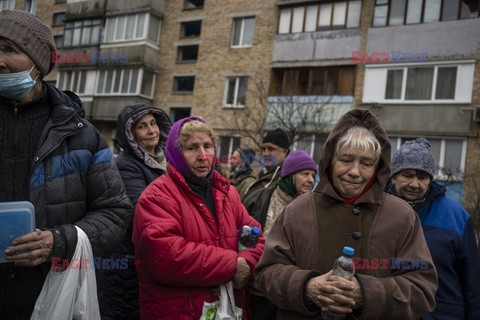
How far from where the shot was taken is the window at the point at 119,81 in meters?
25.0

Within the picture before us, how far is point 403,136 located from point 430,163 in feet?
51.2

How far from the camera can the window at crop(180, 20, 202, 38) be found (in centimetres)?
2523

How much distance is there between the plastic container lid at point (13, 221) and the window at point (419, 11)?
18966 millimetres

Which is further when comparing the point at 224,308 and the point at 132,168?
the point at 132,168

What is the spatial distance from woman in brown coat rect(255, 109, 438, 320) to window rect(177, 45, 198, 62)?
2359 centimetres

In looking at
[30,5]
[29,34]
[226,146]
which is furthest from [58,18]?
[29,34]

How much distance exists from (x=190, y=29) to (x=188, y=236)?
80.1 ft

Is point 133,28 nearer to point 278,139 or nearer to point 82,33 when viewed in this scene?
point 82,33

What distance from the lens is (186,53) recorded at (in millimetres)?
25500

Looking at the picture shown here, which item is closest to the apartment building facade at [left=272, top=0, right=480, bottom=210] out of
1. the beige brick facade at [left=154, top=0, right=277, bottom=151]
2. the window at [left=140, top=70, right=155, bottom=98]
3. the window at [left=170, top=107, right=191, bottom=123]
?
the beige brick facade at [left=154, top=0, right=277, bottom=151]

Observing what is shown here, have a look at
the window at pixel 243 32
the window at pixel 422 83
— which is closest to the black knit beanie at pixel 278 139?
the window at pixel 422 83

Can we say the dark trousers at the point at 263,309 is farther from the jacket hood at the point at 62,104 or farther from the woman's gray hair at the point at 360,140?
the jacket hood at the point at 62,104

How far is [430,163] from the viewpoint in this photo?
336 centimetres

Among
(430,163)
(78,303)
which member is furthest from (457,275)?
(78,303)
